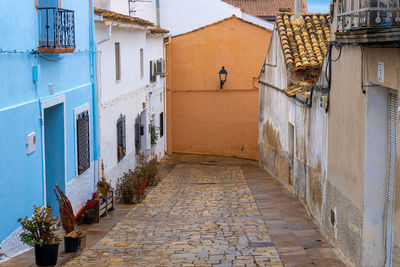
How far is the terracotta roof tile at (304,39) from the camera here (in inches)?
602

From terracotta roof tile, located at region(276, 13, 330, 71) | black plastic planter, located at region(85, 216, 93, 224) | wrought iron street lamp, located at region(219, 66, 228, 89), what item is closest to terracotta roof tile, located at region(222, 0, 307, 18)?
wrought iron street lamp, located at region(219, 66, 228, 89)

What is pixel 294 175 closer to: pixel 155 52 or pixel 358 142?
pixel 358 142

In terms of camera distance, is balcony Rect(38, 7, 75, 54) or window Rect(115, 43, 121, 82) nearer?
balcony Rect(38, 7, 75, 54)

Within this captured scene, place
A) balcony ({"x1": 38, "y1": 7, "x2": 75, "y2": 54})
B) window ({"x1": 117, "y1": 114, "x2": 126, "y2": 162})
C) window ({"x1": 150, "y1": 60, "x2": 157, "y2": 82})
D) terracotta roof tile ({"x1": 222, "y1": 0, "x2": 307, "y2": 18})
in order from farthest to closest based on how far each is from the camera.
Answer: terracotta roof tile ({"x1": 222, "y1": 0, "x2": 307, "y2": 18}), window ({"x1": 150, "y1": 60, "x2": 157, "y2": 82}), window ({"x1": 117, "y1": 114, "x2": 126, "y2": 162}), balcony ({"x1": 38, "y1": 7, "x2": 75, "y2": 54})

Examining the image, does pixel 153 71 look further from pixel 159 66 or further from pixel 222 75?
pixel 222 75

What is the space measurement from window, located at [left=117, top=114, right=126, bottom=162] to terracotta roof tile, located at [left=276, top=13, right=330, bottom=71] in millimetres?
4886

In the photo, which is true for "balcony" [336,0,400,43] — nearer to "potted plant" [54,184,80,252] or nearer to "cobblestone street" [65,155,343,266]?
"cobblestone street" [65,155,343,266]

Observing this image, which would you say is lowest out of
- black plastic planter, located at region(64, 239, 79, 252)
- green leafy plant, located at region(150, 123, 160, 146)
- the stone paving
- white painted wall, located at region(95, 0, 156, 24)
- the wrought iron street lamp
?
the stone paving

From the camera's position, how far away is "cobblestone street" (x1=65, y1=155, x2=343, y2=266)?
29.3ft

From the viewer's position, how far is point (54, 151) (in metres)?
11.1

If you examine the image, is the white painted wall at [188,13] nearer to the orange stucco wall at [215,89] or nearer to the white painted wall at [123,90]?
the orange stucco wall at [215,89]

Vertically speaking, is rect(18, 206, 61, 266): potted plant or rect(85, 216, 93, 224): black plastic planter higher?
rect(18, 206, 61, 266): potted plant

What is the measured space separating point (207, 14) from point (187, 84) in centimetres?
600

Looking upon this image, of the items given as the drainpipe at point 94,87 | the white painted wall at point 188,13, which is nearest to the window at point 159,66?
the white painted wall at point 188,13
